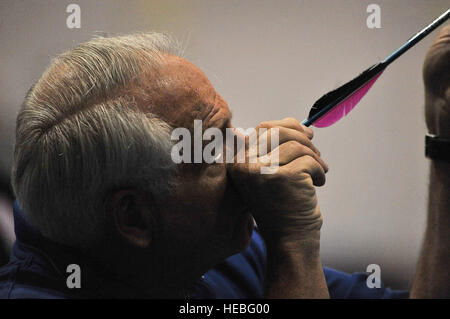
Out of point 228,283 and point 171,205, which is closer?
point 171,205

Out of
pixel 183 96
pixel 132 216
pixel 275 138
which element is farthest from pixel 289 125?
pixel 132 216

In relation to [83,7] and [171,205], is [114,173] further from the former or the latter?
[83,7]

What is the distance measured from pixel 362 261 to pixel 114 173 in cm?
50

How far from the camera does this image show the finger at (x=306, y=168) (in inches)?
30.7

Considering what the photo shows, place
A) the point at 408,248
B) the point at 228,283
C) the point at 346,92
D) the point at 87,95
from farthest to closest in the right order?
the point at 228,283 → the point at 408,248 → the point at 346,92 → the point at 87,95

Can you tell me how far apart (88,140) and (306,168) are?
33cm

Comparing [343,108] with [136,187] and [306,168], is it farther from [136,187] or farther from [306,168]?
[136,187]

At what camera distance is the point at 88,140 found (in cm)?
76

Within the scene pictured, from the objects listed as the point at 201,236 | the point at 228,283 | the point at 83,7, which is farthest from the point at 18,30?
the point at 228,283

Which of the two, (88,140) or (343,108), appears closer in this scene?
(88,140)

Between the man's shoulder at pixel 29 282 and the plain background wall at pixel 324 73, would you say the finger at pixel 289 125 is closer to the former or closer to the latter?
the plain background wall at pixel 324 73

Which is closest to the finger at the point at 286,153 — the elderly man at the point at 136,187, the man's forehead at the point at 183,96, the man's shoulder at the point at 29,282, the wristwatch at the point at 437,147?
the elderly man at the point at 136,187

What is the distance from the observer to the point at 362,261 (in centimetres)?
97

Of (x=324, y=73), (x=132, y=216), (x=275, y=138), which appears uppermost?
(x=324, y=73)
